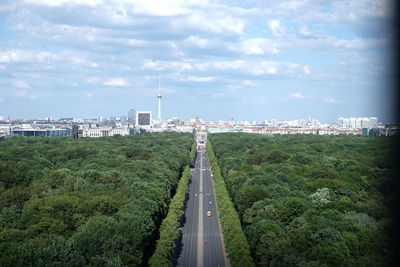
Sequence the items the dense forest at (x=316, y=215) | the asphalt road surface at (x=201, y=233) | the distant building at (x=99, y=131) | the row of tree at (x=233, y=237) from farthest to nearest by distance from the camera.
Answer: the distant building at (x=99, y=131)
the asphalt road surface at (x=201, y=233)
the row of tree at (x=233, y=237)
the dense forest at (x=316, y=215)

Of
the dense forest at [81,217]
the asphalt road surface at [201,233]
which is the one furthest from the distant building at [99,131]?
the dense forest at [81,217]

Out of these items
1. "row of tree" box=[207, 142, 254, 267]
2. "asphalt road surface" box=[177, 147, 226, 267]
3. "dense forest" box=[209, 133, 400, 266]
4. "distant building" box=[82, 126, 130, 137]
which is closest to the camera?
"dense forest" box=[209, 133, 400, 266]

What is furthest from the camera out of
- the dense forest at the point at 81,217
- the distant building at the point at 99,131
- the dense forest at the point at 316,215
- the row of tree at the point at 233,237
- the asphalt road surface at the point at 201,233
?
the distant building at the point at 99,131

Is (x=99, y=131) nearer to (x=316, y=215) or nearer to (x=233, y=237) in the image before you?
(x=233, y=237)

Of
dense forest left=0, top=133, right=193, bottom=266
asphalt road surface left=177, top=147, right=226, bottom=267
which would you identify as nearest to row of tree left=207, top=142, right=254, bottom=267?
asphalt road surface left=177, top=147, right=226, bottom=267

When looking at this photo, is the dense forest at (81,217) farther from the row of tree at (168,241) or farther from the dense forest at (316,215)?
the dense forest at (316,215)

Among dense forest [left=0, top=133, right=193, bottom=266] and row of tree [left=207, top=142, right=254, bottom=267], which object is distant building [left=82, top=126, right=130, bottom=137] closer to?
dense forest [left=0, top=133, right=193, bottom=266]

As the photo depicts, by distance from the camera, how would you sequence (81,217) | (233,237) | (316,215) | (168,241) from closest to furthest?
(81,217)
(316,215)
(168,241)
(233,237)

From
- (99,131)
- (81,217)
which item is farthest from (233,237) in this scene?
(99,131)

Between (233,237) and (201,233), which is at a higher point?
(233,237)

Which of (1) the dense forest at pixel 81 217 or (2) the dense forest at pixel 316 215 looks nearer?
(2) the dense forest at pixel 316 215
